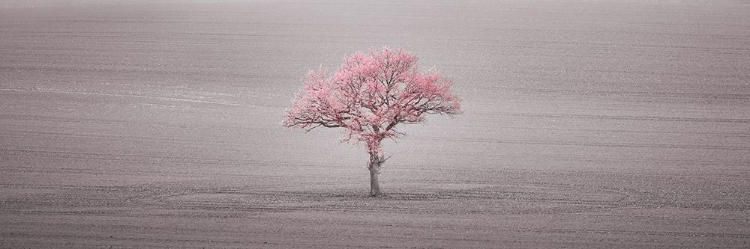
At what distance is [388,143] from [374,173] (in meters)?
8.35

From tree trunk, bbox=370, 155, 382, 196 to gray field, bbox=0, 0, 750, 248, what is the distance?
437 millimetres

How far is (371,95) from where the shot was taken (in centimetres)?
2631

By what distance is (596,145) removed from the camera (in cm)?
3538

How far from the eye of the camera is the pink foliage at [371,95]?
26266 millimetres

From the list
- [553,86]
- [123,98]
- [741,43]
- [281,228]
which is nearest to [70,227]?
[281,228]

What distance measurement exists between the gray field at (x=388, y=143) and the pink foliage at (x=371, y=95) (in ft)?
9.30

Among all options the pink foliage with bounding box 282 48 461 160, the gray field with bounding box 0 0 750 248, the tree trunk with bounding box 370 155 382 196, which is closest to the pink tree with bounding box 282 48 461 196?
the pink foliage with bounding box 282 48 461 160

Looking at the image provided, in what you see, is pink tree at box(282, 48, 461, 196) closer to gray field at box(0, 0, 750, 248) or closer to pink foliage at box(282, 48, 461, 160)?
pink foliage at box(282, 48, 461, 160)

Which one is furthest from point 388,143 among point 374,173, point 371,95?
point 371,95

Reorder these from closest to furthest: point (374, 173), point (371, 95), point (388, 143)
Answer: point (371, 95)
point (374, 173)
point (388, 143)

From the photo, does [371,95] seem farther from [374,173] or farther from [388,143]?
[388,143]

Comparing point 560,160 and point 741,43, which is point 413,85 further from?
point 741,43

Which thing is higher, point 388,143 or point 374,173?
point 388,143

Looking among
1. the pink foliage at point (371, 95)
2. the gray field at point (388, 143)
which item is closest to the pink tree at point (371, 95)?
the pink foliage at point (371, 95)
